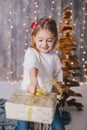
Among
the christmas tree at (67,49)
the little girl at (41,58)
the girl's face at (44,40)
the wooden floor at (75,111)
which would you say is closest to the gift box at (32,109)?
the little girl at (41,58)

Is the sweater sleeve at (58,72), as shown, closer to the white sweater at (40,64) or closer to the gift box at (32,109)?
the white sweater at (40,64)

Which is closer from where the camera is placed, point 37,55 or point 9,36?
point 37,55

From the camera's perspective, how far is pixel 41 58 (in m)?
1.50

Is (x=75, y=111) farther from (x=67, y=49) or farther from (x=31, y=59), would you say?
(x=31, y=59)

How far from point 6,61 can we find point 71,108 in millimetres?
1146

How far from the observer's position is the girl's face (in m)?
1.45

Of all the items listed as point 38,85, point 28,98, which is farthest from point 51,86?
point 28,98

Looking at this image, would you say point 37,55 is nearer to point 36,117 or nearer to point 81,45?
point 36,117

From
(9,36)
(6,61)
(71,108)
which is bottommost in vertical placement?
(71,108)

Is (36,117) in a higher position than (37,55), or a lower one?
lower

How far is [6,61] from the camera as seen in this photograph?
332cm

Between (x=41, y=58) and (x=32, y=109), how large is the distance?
362 millimetres

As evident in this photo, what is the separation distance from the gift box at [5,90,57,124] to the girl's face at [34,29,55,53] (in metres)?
0.30

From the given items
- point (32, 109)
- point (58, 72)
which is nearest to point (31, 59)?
point (58, 72)
